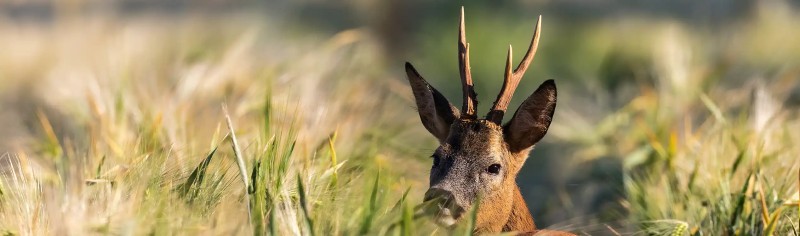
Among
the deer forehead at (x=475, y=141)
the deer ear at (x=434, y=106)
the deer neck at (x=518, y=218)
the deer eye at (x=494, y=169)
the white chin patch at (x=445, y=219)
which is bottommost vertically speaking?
the deer neck at (x=518, y=218)

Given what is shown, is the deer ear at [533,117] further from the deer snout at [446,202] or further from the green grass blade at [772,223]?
the green grass blade at [772,223]

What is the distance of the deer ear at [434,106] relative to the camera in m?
6.07

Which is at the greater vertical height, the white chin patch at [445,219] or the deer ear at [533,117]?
the deer ear at [533,117]

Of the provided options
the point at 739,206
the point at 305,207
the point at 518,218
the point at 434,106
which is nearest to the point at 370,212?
the point at 305,207

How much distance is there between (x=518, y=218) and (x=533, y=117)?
1.42 ft

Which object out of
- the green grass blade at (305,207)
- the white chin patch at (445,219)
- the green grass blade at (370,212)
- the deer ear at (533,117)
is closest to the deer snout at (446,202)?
the white chin patch at (445,219)

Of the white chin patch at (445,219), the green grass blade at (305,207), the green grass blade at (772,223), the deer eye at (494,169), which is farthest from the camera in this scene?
the deer eye at (494,169)

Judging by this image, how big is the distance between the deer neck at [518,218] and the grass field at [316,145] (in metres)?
0.27

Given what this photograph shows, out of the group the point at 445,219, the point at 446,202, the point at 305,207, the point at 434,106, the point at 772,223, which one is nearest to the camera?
the point at 305,207

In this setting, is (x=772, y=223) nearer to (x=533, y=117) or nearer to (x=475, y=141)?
(x=533, y=117)

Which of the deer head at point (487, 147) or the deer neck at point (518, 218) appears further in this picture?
the deer neck at point (518, 218)

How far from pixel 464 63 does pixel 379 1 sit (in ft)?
35.7

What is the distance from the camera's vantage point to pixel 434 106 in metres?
6.07

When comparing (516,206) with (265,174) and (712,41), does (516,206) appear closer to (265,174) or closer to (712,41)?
(265,174)
